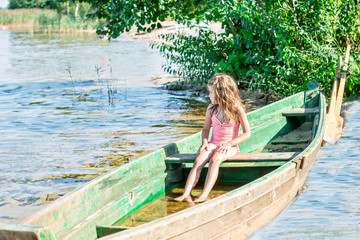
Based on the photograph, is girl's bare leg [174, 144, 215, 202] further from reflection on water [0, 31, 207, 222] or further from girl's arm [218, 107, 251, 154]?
reflection on water [0, 31, 207, 222]

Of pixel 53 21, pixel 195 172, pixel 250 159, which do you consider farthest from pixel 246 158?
pixel 53 21

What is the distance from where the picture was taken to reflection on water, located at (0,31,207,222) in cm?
563

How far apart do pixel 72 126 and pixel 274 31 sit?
3963 mm

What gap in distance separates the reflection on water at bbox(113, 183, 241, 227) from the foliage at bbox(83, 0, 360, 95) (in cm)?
402

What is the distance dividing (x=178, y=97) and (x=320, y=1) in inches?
176

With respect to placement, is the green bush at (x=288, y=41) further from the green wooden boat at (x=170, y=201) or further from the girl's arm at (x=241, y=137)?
the girl's arm at (x=241, y=137)

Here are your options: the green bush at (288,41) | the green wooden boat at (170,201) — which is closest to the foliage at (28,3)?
the green bush at (288,41)

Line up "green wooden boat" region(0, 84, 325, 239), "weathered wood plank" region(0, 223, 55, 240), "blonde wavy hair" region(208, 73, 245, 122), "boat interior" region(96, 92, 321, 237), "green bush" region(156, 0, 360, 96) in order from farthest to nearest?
"green bush" region(156, 0, 360, 96) → "blonde wavy hair" region(208, 73, 245, 122) → "boat interior" region(96, 92, 321, 237) → "green wooden boat" region(0, 84, 325, 239) → "weathered wood plank" region(0, 223, 55, 240)

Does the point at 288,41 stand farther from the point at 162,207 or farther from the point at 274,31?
the point at 162,207

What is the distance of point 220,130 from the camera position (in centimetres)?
463

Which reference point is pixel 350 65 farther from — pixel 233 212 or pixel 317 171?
pixel 233 212

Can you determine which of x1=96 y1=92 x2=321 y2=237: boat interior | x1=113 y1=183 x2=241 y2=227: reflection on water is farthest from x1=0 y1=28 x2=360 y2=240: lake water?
x1=113 y1=183 x2=241 y2=227: reflection on water

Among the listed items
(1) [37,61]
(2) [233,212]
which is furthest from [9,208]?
(1) [37,61]

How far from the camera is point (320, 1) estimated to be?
822 cm
